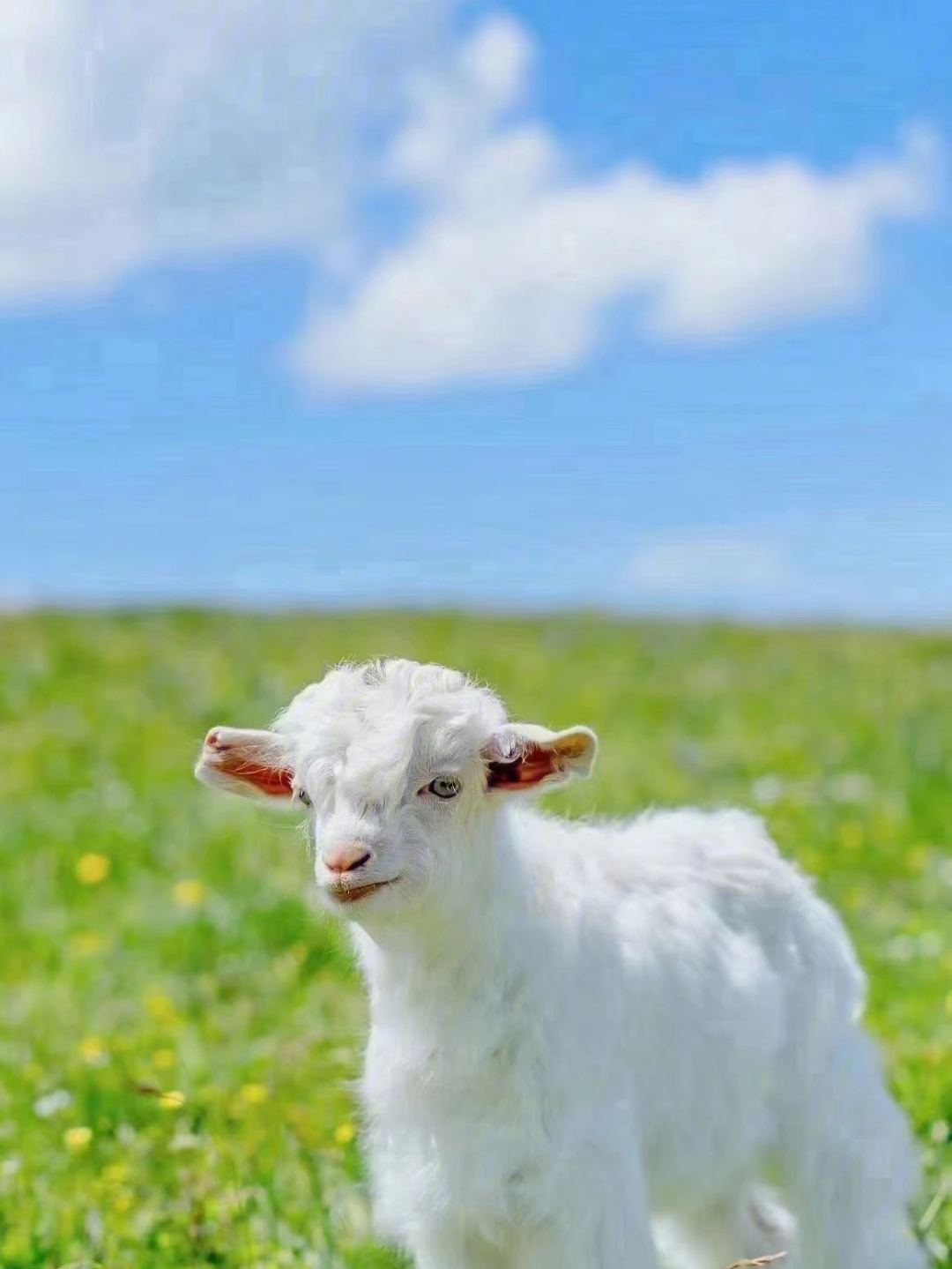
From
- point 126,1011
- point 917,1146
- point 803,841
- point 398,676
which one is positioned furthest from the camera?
point 803,841

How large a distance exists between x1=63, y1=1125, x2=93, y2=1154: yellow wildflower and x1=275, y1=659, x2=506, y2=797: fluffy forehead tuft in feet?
7.78

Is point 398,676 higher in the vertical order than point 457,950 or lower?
higher

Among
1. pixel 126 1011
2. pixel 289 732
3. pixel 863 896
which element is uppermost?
pixel 289 732

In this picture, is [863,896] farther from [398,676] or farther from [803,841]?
[398,676]

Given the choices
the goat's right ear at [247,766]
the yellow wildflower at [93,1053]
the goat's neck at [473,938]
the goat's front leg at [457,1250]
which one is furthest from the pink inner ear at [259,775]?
the yellow wildflower at [93,1053]

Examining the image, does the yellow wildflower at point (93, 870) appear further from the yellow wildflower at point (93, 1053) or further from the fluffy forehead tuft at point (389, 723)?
the fluffy forehead tuft at point (389, 723)

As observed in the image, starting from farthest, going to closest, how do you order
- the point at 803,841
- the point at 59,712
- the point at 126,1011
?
the point at 59,712, the point at 803,841, the point at 126,1011

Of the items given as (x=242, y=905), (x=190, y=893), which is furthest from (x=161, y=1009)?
(x=190, y=893)

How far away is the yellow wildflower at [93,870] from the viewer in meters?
9.06

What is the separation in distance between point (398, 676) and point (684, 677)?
12219mm

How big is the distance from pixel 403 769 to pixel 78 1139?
8.73 ft

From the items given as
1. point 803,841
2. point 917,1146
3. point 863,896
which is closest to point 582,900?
point 917,1146

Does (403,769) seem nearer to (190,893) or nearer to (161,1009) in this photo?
(161,1009)

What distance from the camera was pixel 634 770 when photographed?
10586mm
